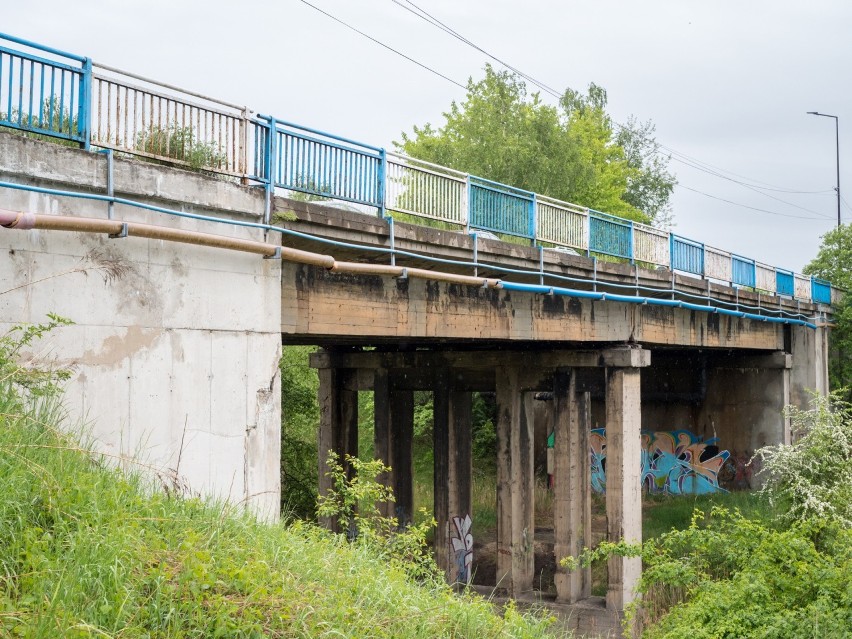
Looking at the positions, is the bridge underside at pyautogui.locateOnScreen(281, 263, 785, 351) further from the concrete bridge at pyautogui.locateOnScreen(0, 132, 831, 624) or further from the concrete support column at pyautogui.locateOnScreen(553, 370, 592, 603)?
the concrete support column at pyautogui.locateOnScreen(553, 370, 592, 603)

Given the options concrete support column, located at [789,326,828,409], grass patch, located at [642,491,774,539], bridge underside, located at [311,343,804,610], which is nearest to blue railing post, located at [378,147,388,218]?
bridge underside, located at [311,343,804,610]

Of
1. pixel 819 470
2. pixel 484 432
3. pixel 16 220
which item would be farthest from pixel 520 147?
pixel 16 220

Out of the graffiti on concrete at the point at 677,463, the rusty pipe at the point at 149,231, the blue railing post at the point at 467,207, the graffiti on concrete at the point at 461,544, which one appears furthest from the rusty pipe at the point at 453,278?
the graffiti on concrete at the point at 677,463

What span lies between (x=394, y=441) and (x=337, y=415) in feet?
4.24

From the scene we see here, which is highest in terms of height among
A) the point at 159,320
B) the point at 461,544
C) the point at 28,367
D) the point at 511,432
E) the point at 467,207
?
the point at 467,207

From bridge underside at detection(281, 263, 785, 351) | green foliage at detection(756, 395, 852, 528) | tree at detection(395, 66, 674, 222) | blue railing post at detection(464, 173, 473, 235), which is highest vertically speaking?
tree at detection(395, 66, 674, 222)

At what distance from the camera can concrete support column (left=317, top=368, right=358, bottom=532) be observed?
694 inches

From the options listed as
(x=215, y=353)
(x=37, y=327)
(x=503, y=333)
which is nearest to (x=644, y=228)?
(x=503, y=333)

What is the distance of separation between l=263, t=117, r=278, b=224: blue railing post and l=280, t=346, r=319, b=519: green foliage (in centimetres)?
1033

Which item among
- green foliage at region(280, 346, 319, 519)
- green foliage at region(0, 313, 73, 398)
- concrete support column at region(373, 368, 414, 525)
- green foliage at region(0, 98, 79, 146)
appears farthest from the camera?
green foliage at region(280, 346, 319, 519)

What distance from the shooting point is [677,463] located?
96.7 ft

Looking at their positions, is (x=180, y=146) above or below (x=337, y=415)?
above

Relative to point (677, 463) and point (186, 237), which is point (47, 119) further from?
point (677, 463)

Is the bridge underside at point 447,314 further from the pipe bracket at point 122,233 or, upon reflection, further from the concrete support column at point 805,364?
the concrete support column at point 805,364
